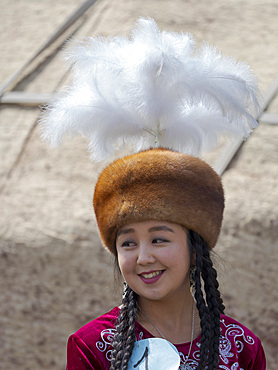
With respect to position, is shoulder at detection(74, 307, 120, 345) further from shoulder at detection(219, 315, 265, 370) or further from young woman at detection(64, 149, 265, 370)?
shoulder at detection(219, 315, 265, 370)

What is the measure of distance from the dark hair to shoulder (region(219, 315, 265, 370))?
7 cm

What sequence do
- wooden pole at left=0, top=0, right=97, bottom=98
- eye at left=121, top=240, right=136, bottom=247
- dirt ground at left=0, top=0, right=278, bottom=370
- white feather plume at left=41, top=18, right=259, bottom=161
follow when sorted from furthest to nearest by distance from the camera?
wooden pole at left=0, top=0, right=97, bottom=98
dirt ground at left=0, top=0, right=278, bottom=370
white feather plume at left=41, top=18, right=259, bottom=161
eye at left=121, top=240, right=136, bottom=247

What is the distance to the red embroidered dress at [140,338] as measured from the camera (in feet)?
6.17

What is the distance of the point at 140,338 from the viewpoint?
1937mm

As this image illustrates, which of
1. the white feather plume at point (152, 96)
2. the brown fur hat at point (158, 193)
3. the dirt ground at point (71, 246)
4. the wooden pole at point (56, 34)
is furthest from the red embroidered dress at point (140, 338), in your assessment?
the wooden pole at point (56, 34)

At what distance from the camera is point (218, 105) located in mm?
2057

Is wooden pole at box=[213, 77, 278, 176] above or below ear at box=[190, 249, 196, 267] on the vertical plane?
below

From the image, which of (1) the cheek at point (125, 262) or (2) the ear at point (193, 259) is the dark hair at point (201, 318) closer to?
(2) the ear at point (193, 259)

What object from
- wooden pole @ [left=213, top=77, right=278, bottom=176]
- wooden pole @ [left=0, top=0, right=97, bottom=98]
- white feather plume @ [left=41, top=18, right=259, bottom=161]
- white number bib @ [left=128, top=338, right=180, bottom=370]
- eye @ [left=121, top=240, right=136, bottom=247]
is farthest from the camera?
wooden pole @ [left=0, top=0, right=97, bottom=98]

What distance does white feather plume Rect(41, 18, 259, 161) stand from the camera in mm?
2008

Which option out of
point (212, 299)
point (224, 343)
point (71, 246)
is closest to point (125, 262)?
point (212, 299)

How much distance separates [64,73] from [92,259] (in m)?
1.46

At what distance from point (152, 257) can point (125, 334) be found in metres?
0.26

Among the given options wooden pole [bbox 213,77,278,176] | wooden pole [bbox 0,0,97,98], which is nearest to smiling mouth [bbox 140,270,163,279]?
wooden pole [bbox 213,77,278,176]
